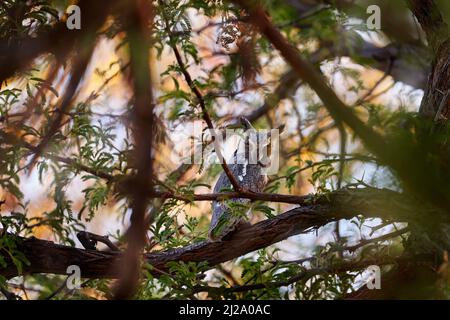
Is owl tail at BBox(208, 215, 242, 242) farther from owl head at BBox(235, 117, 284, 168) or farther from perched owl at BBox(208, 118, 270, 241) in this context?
owl head at BBox(235, 117, 284, 168)

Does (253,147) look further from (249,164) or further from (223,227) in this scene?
(223,227)

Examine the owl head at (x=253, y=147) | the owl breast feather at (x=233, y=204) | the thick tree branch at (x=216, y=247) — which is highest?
the owl head at (x=253, y=147)

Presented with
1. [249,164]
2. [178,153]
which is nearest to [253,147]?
[249,164]

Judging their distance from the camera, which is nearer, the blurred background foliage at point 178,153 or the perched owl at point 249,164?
the blurred background foliage at point 178,153

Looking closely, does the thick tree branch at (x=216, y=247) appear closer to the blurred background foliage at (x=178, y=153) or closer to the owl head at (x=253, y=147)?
the blurred background foliage at (x=178, y=153)

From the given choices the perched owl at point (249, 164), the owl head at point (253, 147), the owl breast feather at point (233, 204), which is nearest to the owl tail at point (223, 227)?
the owl breast feather at point (233, 204)

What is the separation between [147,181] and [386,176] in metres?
0.43

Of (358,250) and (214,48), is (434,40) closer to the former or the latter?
(358,250)

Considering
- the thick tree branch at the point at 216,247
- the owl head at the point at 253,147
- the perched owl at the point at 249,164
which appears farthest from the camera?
the owl head at the point at 253,147

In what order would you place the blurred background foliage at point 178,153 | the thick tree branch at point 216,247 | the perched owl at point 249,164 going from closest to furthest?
the blurred background foliage at point 178,153 → the thick tree branch at point 216,247 → the perched owl at point 249,164

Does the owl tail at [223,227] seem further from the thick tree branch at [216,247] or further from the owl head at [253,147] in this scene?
the owl head at [253,147]

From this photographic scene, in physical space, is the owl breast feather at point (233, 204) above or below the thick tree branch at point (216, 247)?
above

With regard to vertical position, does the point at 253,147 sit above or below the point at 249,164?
above
